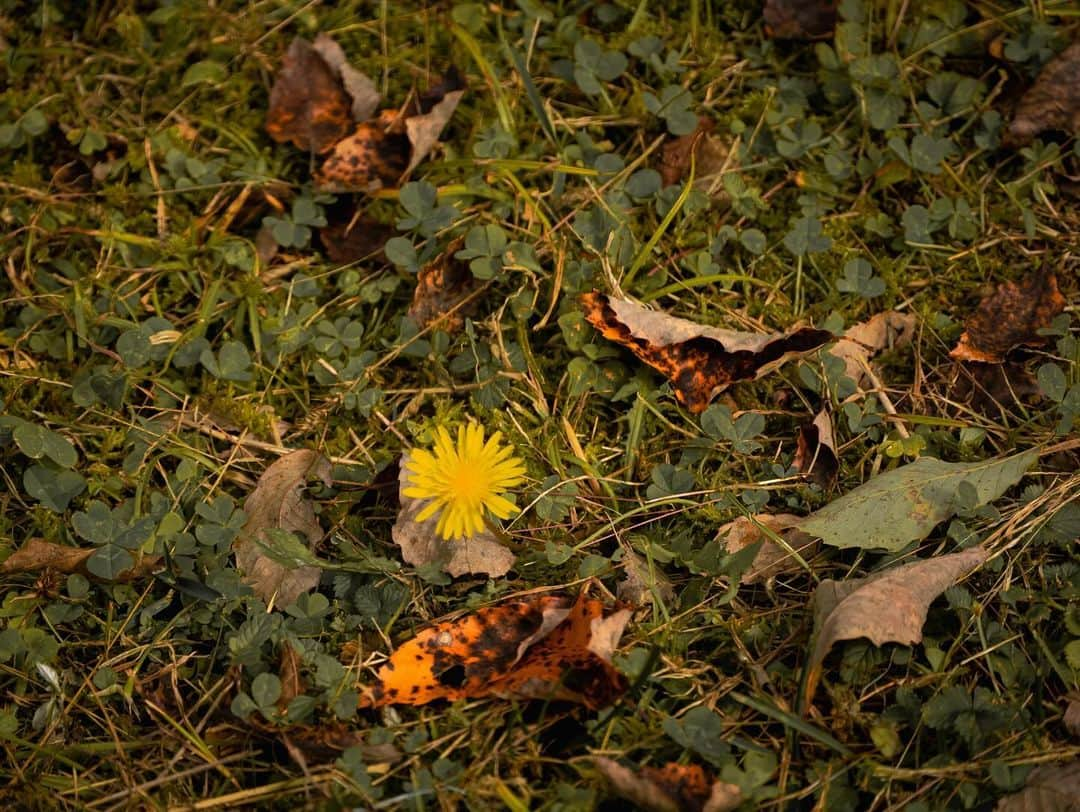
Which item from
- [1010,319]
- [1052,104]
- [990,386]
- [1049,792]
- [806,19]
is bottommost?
[1049,792]

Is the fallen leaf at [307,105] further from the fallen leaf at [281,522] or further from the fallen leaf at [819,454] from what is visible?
the fallen leaf at [819,454]

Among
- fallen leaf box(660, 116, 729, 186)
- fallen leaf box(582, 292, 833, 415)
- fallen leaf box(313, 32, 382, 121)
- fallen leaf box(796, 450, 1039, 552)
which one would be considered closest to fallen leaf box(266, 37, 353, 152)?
fallen leaf box(313, 32, 382, 121)

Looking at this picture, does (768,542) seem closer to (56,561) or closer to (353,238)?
(353,238)

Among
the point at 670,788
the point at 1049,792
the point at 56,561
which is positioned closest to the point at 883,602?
the point at 1049,792

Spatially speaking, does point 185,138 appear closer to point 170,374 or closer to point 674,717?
point 170,374

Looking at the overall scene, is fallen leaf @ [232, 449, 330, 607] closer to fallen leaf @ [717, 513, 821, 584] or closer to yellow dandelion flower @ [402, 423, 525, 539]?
yellow dandelion flower @ [402, 423, 525, 539]

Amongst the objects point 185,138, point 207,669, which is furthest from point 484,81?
point 207,669
